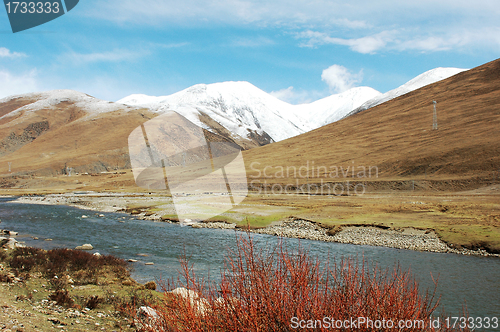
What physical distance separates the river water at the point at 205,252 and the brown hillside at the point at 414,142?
5369cm

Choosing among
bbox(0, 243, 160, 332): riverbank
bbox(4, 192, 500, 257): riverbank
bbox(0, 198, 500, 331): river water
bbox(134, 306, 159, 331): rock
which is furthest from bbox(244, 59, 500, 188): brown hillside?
bbox(134, 306, 159, 331): rock

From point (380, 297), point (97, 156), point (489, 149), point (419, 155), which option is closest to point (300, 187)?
point (419, 155)

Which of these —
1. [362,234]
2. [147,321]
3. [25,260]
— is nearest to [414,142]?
[362,234]

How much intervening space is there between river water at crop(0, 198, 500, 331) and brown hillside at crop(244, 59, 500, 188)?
53.7 metres

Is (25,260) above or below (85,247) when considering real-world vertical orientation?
above

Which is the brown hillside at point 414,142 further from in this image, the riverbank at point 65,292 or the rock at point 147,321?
the rock at point 147,321

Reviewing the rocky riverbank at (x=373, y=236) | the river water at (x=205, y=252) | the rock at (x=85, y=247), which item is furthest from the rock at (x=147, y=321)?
the rocky riverbank at (x=373, y=236)

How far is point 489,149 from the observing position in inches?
2881

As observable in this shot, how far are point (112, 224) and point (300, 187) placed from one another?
175 ft

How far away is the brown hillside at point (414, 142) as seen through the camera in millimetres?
76312

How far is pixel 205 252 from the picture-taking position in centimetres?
2448

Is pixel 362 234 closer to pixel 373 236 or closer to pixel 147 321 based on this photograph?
pixel 373 236

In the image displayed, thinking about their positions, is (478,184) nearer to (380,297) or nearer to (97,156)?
(380,297)

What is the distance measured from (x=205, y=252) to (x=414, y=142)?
93595 millimetres
